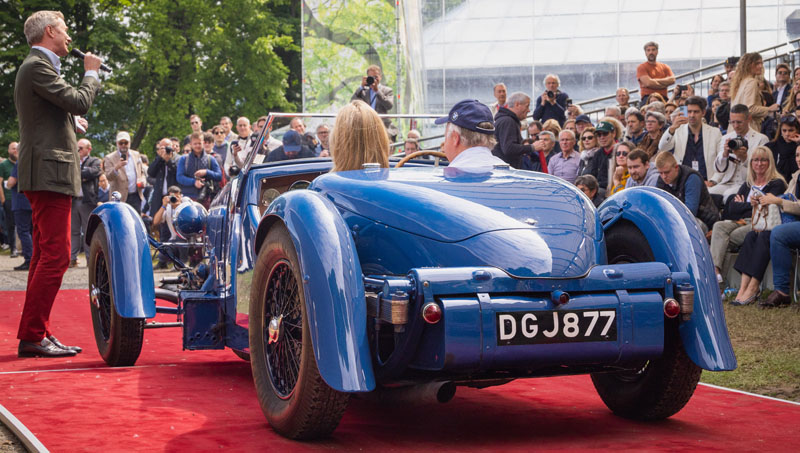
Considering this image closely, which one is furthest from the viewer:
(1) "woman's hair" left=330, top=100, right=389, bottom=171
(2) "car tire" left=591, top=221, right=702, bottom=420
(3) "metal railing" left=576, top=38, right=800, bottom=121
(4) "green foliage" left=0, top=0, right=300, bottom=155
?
(4) "green foliage" left=0, top=0, right=300, bottom=155

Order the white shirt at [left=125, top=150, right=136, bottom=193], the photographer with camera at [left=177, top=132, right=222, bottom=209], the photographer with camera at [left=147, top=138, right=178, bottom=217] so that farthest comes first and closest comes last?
the white shirt at [left=125, top=150, right=136, bottom=193] < the photographer with camera at [left=147, top=138, right=178, bottom=217] < the photographer with camera at [left=177, top=132, right=222, bottom=209]

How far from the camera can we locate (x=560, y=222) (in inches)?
157

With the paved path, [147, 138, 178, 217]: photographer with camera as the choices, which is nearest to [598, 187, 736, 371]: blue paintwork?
the paved path

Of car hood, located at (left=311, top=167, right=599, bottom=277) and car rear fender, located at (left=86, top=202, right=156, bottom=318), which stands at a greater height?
car hood, located at (left=311, top=167, right=599, bottom=277)

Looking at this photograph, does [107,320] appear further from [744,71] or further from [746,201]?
[744,71]

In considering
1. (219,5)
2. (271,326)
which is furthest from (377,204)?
(219,5)

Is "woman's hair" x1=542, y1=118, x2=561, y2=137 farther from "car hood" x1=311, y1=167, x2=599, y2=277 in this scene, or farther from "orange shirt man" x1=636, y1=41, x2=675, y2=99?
"car hood" x1=311, y1=167, x2=599, y2=277

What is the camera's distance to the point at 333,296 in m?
3.66

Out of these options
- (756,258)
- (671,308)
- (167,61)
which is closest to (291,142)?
(671,308)

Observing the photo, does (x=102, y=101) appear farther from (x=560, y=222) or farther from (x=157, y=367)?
(x=560, y=222)

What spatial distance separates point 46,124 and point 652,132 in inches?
282

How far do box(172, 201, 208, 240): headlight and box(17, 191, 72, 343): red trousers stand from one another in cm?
75

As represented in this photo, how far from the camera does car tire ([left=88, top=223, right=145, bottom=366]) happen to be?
582 cm

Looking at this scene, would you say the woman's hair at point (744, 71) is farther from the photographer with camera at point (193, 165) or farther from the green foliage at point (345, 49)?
the green foliage at point (345, 49)
